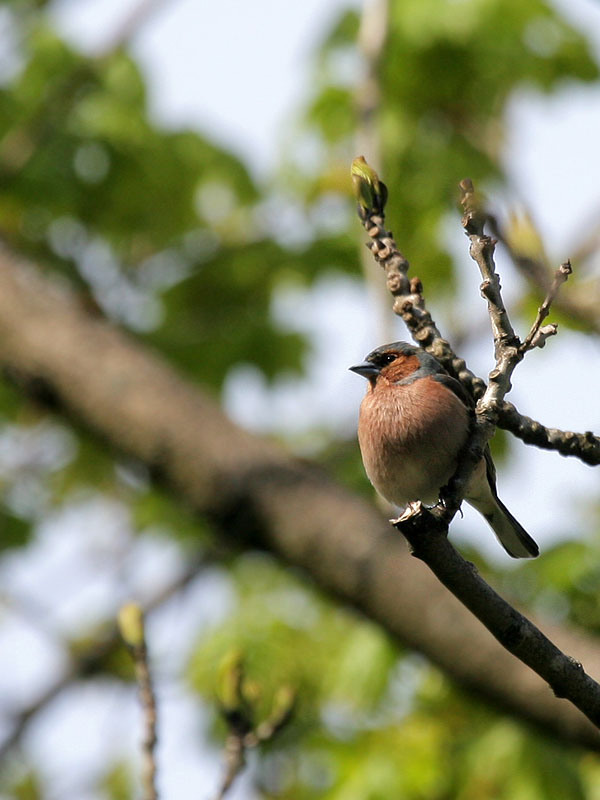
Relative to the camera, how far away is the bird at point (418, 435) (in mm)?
3422

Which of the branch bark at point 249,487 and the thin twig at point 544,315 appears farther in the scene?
the branch bark at point 249,487

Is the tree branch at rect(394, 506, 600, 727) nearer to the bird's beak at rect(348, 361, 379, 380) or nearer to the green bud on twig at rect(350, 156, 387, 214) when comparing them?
the green bud on twig at rect(350, 156, 387, 214)

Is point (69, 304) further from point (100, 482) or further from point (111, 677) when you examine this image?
point (111, 677)

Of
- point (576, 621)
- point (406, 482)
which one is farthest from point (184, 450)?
point (406, 482)

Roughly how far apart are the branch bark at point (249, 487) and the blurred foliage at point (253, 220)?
1.42 feet

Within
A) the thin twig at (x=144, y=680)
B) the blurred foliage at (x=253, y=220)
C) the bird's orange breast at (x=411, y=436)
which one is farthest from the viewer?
the blurred foliage at (x=253, y=220)

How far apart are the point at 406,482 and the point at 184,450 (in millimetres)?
3219

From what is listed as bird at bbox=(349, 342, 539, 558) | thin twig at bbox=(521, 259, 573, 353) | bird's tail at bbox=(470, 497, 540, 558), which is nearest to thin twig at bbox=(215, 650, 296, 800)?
bird at bbox=(349, 342, 539, 558)

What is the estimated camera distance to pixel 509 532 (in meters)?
4.46

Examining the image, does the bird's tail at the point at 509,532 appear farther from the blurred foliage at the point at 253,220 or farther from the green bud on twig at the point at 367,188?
the blurred foliage at the point at 253,220

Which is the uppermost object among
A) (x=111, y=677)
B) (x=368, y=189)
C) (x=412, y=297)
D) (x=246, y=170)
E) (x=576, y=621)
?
(x=246, y=170)

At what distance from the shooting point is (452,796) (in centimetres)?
669

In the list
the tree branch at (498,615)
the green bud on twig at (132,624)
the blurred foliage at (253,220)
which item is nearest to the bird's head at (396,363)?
the green bud on twig at (132,624)

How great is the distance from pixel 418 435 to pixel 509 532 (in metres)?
1.00
